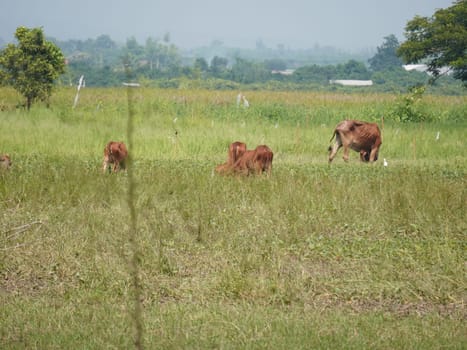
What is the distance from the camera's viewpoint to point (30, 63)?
18078mm

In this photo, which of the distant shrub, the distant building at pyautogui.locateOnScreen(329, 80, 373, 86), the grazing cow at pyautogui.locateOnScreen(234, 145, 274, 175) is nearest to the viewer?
the grazing cow at pyautogui.locateOnScreen(234, 145, 274, 175)

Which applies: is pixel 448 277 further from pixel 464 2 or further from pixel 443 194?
pixel 464 2

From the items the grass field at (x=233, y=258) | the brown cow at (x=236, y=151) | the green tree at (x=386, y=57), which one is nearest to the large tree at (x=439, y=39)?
the grass field at (x=233, y=258)

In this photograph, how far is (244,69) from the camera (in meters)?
75.1

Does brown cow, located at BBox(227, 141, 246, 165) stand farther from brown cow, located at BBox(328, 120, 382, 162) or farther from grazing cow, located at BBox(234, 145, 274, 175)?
brown cow, located at BBox(328, 120, 382, 162)

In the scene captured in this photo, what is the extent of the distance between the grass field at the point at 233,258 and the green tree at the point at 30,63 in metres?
7.62

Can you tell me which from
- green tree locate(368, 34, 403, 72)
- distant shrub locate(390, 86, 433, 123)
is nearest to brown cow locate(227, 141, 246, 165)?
distant shrub locate(390, 86, 433, 123)

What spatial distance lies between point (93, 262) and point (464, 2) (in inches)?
797

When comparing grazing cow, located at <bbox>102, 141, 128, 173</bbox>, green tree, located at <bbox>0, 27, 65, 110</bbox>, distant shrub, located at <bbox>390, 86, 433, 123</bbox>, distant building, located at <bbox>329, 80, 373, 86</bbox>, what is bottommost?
distant building, located at <bbox>329, 80, 373, 86</bbox>

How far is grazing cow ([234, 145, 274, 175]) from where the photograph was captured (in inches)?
345

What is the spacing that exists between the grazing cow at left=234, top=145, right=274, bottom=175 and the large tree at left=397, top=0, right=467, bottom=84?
48.9 feet

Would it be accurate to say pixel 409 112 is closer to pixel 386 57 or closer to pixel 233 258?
pixel 233 258

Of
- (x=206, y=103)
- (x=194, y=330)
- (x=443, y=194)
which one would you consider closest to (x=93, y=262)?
(x=194, y=330)

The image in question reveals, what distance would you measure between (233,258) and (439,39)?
18532 millimetres
